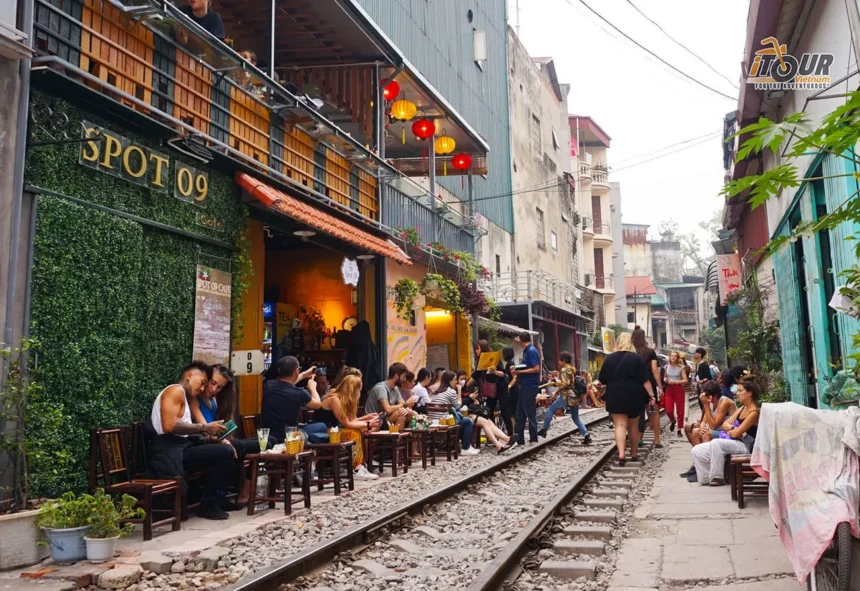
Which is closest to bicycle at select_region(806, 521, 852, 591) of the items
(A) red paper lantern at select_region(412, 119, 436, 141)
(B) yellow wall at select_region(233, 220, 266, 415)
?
(B) yellow wall at select_region(233, 220, 266, 415)

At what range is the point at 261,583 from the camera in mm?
4750

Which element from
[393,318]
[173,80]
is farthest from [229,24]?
[393,318]

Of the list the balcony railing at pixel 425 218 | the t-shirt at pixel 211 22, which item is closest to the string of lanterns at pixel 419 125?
the balcony railing at pixel 425 218

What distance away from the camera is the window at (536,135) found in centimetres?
3534

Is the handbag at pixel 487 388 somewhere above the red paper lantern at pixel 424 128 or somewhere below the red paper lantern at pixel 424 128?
below

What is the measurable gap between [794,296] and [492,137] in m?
15.7

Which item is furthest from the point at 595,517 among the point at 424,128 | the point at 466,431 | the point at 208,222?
the point at 424,128

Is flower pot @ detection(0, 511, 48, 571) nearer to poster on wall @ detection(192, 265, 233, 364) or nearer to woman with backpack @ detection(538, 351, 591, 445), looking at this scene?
poster on wall @ detection(192, 265, 233, 364)

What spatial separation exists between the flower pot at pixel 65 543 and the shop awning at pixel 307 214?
4.95 meters

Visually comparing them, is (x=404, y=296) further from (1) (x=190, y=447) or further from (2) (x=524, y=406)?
(1) (x=190, y=447)

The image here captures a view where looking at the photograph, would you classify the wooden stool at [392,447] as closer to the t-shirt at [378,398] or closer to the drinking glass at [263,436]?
the t-shirt at [378,398]

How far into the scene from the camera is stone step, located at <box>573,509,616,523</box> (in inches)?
284

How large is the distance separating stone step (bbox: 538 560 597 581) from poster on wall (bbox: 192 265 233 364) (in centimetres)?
527

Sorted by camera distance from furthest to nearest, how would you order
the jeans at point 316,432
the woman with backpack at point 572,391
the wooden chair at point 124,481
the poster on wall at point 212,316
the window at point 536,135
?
the window at point 536,135, the woman with backpack at point 572,391, the jeans at point 316,432, the poster on wall at point 212,316, the wooden chair at point 124,481
